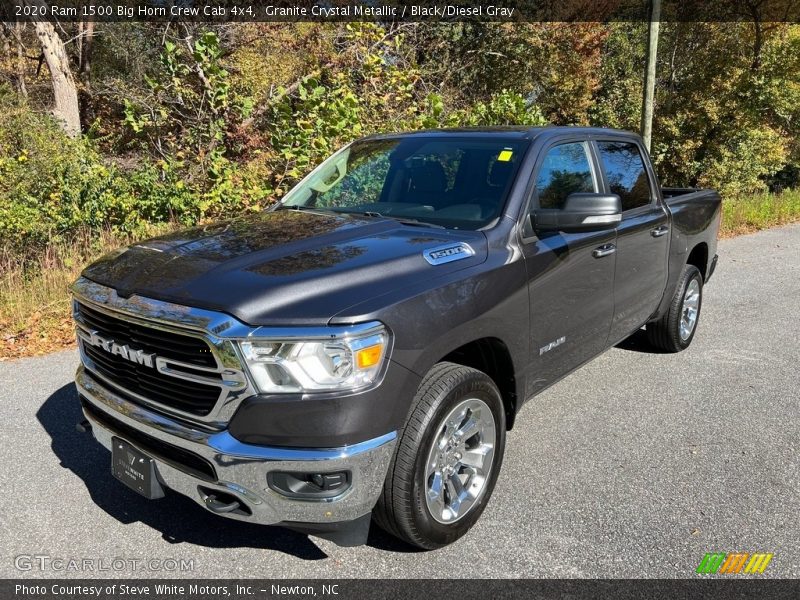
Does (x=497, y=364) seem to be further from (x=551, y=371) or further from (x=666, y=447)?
(x=666, y=447)

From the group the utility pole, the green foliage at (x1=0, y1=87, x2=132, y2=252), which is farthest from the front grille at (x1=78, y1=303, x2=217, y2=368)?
the utility pole

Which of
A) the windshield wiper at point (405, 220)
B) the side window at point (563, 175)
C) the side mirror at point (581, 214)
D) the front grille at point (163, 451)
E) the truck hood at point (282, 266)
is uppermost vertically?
the side window at point (563, 175)

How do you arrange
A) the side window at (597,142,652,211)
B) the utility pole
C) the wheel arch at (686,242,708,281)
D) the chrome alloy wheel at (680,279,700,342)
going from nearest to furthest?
the side window at (597,142,652,211) → the chrome alloy wheel at (680,279,700,342) → the wheel arch at (686,242,708,281) → the utility pole

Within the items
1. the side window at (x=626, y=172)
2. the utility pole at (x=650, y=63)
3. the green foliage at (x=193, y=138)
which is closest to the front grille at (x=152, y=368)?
the side window at (x=626, y=172)

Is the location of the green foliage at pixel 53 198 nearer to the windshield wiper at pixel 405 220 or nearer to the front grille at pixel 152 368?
the windshield wiper at pixel 405 220

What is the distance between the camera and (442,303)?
260cm

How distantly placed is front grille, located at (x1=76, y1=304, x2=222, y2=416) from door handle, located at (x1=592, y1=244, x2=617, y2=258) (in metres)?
2.36

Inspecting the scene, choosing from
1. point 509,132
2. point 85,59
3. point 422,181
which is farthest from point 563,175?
point 85,59

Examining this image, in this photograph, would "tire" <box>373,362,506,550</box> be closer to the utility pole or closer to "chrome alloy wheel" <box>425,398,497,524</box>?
"chrome alloy wheel" <box>425,398,497,524</box>

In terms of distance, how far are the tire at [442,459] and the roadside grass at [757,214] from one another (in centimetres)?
1106

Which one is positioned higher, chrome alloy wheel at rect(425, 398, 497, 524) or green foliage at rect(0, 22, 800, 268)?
green foliage at rect(0, 22, 800, 268)

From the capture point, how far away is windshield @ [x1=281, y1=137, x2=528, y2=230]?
10.9ft

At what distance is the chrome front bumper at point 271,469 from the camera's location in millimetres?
2250

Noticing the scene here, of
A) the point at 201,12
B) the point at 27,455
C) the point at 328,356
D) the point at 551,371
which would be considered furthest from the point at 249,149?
the point at 328,356
